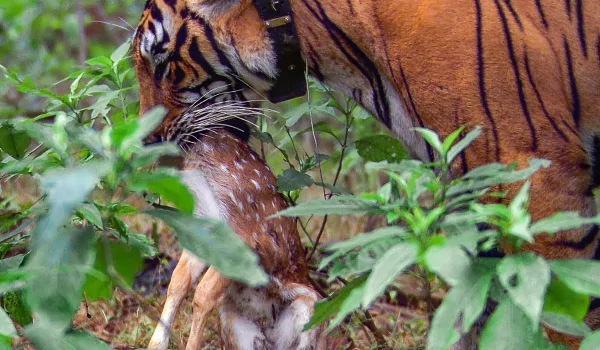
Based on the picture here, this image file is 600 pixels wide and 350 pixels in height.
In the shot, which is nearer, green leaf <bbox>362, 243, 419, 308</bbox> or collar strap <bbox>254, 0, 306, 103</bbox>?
green leaf <bbox>362, 243, 419, 308</bbox>

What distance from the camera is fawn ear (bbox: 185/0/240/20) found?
9.84ft

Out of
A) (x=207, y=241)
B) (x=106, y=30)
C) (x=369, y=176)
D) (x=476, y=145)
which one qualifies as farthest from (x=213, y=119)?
(x=106, y=30)

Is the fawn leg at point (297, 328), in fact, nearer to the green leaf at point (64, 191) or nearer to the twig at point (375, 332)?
the twig at point (375, 332)

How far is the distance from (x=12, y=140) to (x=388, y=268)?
1652mm

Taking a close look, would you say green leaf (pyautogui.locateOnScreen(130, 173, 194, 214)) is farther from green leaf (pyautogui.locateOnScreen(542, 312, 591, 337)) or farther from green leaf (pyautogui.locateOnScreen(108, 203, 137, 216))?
green leaf (pyautogui.locateOnScreen(542, 312, 591, 337))

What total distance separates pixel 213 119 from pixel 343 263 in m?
1.31

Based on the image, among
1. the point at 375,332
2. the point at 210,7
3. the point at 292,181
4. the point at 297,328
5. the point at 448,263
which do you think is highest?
the point at 210,7

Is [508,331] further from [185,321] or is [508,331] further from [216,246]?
[185,321]

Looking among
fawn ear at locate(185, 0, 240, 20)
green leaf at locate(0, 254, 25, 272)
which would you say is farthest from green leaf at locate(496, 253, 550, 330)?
fawn ear at locate(185, 0, 240, 20)

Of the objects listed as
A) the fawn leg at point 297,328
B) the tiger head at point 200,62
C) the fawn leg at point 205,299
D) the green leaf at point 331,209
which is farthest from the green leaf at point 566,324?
the tiger head at point 200,62

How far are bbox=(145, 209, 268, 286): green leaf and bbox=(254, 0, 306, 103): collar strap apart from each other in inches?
50.0

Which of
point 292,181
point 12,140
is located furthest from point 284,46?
point 12,140

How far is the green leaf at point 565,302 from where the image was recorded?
174 cm

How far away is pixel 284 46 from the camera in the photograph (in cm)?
298
